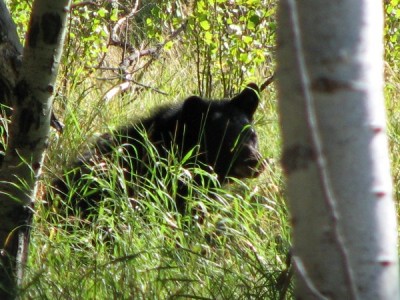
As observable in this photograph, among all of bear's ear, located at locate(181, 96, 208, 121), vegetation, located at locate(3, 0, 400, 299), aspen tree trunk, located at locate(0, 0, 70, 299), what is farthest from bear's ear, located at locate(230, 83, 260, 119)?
aspen tree trunk, located at locate(0, 0, 70, 299)

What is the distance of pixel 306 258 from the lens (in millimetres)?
1432

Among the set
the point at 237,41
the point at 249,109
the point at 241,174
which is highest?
the point at 237,41

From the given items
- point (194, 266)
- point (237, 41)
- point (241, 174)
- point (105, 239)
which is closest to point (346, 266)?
point (194, 266)

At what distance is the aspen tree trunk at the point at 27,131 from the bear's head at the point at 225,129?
103 inches

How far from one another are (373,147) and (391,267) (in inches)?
7.6

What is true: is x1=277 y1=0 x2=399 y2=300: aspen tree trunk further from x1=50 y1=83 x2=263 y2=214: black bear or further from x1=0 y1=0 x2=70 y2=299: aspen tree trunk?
x1=50 y1=83 x2=263 y2=214: black bear

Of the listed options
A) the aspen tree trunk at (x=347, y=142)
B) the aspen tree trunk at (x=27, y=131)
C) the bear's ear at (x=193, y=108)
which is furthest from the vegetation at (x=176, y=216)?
the aspen tree trunk at (x=347, y=142)

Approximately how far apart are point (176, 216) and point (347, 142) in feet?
12.0

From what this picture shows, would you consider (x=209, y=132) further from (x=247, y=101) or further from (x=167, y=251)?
(x=167, y=251)

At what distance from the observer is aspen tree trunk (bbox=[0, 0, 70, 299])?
387 cm

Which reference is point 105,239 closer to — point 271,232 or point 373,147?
point 271,232

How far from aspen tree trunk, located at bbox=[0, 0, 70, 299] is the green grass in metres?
0.13

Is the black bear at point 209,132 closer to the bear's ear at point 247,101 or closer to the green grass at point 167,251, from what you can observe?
the bear's ear at point 247,101

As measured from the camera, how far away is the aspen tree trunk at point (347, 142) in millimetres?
1373
